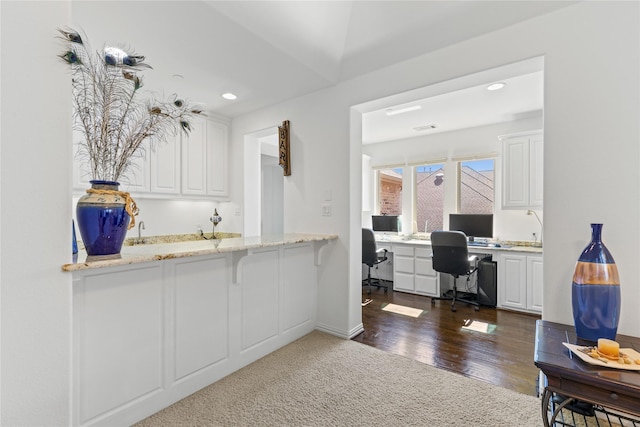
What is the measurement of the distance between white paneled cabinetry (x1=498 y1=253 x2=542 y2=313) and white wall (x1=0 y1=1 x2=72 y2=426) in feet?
14.1

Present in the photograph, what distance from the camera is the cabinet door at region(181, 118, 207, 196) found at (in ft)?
12.0

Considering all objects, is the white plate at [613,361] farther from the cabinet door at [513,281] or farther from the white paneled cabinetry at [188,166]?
the white paneled cabinetry at [188,166]

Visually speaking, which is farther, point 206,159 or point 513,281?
point 206,159

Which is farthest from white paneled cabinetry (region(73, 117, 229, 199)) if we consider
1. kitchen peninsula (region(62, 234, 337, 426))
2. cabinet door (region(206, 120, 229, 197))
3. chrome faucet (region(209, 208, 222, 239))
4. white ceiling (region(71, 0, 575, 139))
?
kitchen peninsula (region(62, 234, 337, 426))

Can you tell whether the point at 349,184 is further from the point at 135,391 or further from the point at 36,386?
the point at 36,386

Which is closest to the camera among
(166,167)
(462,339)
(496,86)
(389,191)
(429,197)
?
(462,339)

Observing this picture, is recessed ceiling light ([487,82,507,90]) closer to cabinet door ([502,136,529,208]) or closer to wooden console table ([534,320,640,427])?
cabinet door ([502,136,529,208])

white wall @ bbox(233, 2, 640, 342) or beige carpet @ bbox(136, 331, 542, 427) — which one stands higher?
white wall @ bbox(233, 2, 640, 342)

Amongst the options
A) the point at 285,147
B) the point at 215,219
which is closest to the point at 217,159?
the point at 215,219

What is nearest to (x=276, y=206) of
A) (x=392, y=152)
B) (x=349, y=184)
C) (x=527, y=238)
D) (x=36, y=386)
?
(x=392, y=152)

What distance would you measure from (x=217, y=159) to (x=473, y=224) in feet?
12.5

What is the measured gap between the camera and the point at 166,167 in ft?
11.5

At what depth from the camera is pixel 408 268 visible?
447 cm

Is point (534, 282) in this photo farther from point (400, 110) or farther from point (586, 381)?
point (586, 381)
